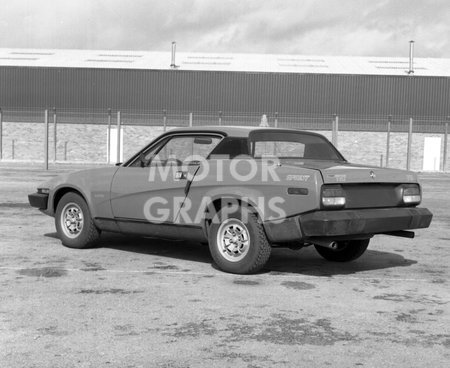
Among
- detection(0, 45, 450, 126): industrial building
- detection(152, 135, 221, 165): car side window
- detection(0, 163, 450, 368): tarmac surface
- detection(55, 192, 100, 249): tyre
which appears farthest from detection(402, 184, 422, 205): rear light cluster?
detection(0, 45, 450, 126): industrial building

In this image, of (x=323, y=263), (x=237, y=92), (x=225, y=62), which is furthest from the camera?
(x=225, y=62)

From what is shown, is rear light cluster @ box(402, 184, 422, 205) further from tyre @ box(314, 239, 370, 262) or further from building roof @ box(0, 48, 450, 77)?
building roof @ box(0, 48, 450, 77)

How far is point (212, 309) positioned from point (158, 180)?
2.27 m

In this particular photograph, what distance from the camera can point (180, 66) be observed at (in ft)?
130

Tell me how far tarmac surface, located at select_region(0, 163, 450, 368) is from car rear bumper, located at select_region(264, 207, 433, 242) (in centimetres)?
46

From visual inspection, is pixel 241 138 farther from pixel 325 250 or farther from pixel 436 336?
pixel 436 336

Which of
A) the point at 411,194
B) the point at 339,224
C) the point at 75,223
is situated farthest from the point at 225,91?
the point at 339,224

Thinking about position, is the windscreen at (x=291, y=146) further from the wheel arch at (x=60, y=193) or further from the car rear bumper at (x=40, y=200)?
the car rear bumper at (x=40, y=200)

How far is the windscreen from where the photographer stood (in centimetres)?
657

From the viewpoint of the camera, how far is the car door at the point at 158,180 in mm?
6684

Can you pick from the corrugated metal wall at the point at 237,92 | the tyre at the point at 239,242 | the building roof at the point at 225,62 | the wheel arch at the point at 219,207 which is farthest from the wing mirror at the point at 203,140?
the building roof at the point at 225,62

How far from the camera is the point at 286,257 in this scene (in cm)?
745

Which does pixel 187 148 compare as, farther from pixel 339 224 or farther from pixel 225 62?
pixel 225 62

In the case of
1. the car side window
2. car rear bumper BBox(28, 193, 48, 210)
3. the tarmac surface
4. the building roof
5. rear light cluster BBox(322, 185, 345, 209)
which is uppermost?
the building roof
